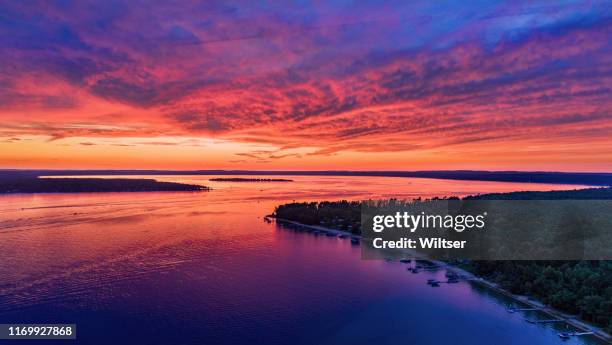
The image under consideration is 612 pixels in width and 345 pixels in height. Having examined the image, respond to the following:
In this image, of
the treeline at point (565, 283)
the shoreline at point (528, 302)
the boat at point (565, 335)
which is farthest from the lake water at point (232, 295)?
the treeline at point (565, 283)

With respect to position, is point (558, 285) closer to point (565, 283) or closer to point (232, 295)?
point (565, 283)

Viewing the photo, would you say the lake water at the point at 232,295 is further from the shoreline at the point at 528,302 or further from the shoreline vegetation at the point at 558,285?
the shoreline vegetation at the point at 558,285

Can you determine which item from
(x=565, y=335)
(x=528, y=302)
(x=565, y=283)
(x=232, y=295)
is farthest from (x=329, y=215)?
(x=565, y=335)

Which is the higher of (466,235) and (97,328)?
(466,235)

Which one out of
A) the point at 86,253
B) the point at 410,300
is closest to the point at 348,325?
the point at 410,300

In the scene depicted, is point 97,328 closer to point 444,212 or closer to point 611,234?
point 611,234

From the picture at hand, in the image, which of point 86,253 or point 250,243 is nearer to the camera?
point 86,253

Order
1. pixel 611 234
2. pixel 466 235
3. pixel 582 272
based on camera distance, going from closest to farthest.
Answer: pixel 582 272, pixel 611 234, pixel 466 235
